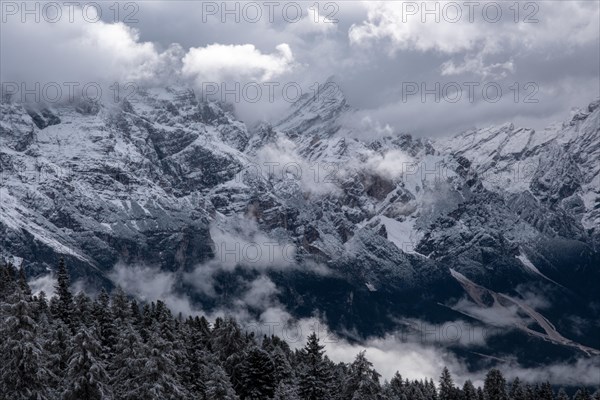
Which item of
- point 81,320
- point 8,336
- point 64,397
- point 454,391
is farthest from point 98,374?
point 454,391

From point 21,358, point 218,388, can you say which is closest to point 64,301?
point 218,388

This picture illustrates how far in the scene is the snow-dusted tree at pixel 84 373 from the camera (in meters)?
83.5

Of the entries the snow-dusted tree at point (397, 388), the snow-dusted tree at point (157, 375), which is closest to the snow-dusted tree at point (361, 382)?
the snow-dusted tree at point (157, 375)

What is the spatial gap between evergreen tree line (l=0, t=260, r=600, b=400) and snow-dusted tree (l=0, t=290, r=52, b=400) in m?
0.09

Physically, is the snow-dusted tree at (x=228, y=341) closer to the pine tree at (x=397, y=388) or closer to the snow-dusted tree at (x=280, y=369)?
the snow-dusted tree at (x=280, y=369)

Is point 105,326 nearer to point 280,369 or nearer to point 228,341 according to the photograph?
point 228,341

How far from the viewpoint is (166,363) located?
89.4m

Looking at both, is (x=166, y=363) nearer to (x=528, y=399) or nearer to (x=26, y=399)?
(x=26, y=399)

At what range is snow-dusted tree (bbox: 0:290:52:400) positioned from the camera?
268 ft

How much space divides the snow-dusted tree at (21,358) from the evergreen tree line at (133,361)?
92mm

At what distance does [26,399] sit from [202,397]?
30766 mm

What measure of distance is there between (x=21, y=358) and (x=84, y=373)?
5911mm

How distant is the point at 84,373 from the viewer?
84.0 metres

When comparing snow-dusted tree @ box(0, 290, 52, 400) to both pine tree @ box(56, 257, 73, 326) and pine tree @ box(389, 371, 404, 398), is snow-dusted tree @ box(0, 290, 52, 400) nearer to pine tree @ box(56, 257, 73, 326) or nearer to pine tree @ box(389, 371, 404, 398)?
pine tree @ box(56, 257, 73, 326)
